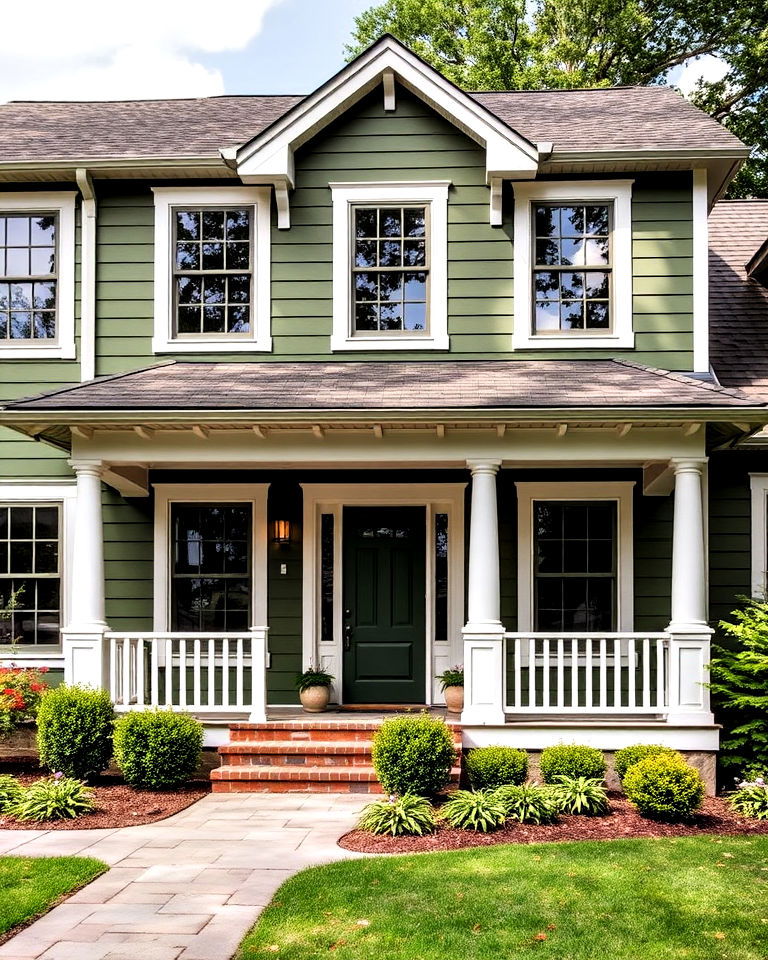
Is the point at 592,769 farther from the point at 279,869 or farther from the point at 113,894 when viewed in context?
the point at 113,894

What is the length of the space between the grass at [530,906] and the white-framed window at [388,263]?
18.2 ft

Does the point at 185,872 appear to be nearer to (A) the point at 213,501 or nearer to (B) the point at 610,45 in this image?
(A) the point at 213,501

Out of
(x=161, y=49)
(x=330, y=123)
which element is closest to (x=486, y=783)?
(x=330, y=123)

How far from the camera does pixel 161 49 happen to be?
3516 centimetres

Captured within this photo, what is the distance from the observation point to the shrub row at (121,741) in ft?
27.1

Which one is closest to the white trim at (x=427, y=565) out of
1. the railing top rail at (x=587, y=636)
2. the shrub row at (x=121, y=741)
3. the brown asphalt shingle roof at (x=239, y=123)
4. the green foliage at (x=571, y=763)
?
the railing top rail at (x=587, y=636)

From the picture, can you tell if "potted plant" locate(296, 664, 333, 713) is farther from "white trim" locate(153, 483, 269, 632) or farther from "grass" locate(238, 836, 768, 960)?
"grass" locate(238, 836, 768, 960)

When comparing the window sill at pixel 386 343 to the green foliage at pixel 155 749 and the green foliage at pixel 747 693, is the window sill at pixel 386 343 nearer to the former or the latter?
the green foliage at pixel 747 693

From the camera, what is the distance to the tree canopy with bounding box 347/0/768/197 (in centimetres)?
2183

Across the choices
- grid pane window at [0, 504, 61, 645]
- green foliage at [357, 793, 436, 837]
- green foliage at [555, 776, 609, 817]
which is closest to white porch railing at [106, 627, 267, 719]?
grid pane window at [0, 504, 61, 645]

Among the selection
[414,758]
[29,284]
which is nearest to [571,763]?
[414,758]

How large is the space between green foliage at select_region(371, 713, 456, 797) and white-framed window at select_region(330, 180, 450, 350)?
4156 mm

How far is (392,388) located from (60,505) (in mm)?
3792

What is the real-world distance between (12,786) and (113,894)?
2816mm
